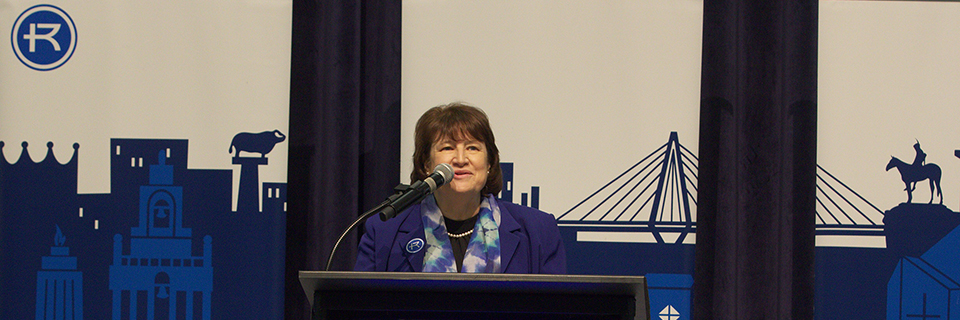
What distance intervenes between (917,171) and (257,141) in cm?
259

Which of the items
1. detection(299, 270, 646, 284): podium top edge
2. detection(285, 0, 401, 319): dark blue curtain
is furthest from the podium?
detection(285, 0, 401, 319): dark blue curtain

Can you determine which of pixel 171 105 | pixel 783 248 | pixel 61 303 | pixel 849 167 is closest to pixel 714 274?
pixel 783 248

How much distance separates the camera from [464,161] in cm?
164

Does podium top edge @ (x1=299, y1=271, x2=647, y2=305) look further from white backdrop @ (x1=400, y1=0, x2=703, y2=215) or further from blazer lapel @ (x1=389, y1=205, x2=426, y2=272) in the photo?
white backdrop @ (x1=400, y1=0, x2=703, y2=215)

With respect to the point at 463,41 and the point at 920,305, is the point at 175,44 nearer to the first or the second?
the point at 463,41

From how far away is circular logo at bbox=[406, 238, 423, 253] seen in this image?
5.23 ft

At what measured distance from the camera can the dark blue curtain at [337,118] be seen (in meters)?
2.53

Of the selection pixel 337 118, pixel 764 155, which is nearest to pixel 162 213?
pixel 337 118

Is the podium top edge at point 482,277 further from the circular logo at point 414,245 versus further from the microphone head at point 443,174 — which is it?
the circular logo at point 414,245

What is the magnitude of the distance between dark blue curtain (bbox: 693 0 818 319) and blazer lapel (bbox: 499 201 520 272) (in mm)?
1135

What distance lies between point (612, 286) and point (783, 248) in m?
1.85

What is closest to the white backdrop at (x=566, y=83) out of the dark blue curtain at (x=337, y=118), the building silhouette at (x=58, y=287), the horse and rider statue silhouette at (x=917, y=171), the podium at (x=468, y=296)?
the dark blue curtain at (x=337, y=118)

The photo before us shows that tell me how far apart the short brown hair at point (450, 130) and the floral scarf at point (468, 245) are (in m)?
0.11

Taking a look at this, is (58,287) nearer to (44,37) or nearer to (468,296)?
(44,37)
